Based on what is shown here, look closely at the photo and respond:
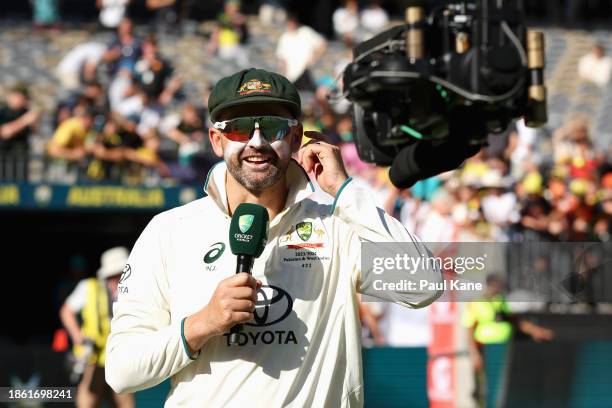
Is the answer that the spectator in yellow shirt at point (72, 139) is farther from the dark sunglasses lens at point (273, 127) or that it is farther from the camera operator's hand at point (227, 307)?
the camera operator's hand at point (227, 307)

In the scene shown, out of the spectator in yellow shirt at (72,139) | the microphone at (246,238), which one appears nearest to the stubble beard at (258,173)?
the microphone at (246,238)

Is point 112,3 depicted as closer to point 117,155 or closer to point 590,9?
point 117,155

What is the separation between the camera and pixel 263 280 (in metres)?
3.75

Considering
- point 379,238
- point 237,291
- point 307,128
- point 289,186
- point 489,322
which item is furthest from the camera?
point 307,128

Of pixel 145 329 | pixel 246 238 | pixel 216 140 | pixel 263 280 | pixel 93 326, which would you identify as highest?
pixel 216 140

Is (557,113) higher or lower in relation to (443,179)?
higher

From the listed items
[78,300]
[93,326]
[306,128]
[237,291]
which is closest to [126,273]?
[237,291]

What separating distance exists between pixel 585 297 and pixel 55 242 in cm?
1069

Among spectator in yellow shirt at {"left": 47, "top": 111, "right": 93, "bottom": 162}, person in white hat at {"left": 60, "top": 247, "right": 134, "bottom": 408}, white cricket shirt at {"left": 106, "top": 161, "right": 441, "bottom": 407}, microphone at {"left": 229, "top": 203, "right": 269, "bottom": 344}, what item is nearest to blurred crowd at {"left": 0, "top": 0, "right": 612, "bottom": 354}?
spectator in yellow shirt at {"left": 47, "top": 111, "right": 93, "bottom": 162}

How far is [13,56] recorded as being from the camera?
16.8 m

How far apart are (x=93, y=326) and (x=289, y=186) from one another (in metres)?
6.31

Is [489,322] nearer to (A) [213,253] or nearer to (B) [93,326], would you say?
(B) [93,326]

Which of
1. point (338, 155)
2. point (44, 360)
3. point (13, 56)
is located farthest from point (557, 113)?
point (338, 155)

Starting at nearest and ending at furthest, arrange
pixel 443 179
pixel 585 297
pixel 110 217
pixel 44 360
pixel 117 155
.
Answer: pixel 585 297
pixel 44 360
pixel 443 179
pixel 117 155
pixel 110 217
